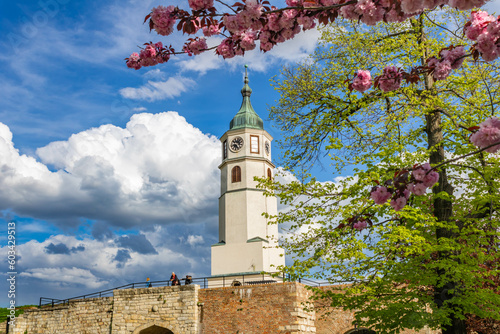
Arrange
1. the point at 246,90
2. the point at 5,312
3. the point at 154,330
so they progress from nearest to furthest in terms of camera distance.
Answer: the point at 154,330 < the point at 5,312 < the point at 246,90

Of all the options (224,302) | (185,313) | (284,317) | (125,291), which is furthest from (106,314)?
(284,317)

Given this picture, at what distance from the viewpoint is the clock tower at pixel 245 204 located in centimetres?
3509

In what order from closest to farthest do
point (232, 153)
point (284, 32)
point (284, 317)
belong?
point (284, 32)
point (284, 317)
point (232, 153)

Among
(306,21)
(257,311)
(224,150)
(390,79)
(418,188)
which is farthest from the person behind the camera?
(224,150)

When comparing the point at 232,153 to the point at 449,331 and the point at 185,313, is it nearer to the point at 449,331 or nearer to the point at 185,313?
the point at 185,313

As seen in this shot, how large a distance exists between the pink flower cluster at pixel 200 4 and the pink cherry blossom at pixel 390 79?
2.97m

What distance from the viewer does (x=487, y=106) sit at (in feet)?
42.4

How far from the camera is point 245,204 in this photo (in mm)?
36656

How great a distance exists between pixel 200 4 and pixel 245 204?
106ft

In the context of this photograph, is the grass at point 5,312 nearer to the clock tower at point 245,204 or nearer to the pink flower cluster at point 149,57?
the clock tower at point 245,204

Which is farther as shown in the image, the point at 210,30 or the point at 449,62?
the point at 449,62

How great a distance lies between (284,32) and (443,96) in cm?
1047

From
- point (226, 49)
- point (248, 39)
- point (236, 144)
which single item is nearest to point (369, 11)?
point (248, 39)

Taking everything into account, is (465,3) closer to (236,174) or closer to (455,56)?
(455,56)
